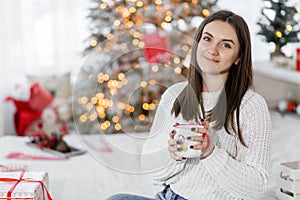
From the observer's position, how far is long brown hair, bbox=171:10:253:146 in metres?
1.53

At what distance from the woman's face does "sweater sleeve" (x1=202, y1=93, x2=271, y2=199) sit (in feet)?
0.63

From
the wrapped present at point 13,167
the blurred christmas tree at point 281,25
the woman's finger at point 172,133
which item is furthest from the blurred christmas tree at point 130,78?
the blurred christmas tree at point 281,25

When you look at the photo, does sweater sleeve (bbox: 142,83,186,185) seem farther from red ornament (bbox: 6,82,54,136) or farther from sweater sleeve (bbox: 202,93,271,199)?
red ornament (bbox: 6,82,54,136)

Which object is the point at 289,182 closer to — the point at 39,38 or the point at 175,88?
the point at 175,88

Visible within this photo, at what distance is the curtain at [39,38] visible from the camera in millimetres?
3607

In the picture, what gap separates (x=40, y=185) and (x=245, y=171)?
67cm

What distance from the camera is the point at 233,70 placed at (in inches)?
65.2

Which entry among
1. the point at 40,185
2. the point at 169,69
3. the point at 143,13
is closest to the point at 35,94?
the point at 143,13

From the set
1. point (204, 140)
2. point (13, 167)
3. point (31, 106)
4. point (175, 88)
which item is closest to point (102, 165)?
point (13, 167)

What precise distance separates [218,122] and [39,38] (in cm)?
237

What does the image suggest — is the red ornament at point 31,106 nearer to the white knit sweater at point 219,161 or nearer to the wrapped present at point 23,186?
the wrapped present at point 23,186

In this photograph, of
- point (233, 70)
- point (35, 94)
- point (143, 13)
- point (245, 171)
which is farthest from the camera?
point (35, 94)

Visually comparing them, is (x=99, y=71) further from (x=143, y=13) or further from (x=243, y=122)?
(x=143, y=13)

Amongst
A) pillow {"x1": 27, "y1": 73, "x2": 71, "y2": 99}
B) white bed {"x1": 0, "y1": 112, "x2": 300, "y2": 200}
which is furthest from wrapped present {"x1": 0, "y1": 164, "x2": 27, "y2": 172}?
pillow {"x1": 27, "y1": 73, "x2": 71, "y2": 99}
